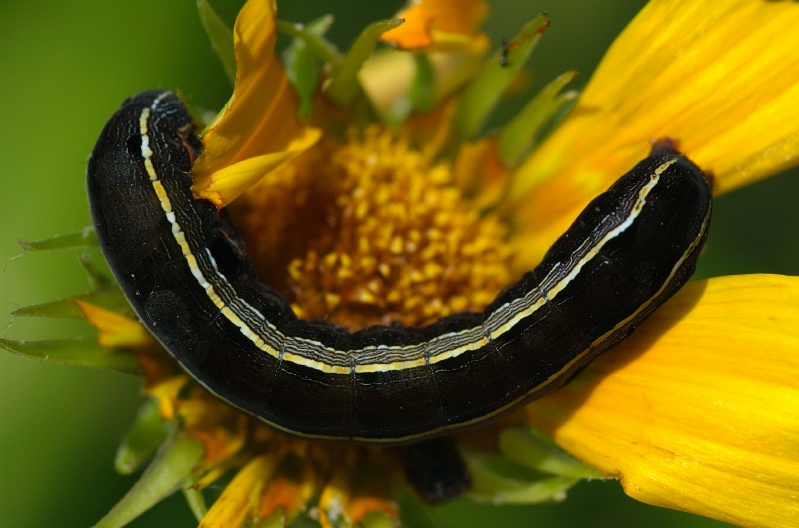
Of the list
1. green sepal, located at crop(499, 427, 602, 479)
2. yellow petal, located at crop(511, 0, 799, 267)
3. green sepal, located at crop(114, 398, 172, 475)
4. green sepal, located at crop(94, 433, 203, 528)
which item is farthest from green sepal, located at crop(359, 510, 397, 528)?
yellow petal, located at crop(511, 0, 799, 267)

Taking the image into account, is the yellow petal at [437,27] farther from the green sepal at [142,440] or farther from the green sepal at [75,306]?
the green sepal at [142,440]

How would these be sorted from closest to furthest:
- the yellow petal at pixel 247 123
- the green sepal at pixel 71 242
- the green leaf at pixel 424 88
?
the yellow petal at pixel 247 123, the green sepal at pixel 71 242, the green leaf at pixel 424 88

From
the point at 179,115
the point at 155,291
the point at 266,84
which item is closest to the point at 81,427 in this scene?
the point at 155,291

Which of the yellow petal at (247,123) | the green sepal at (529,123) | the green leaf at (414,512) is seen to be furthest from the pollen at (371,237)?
the green leaf at (414,512)

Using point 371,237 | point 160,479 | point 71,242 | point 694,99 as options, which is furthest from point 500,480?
point 71,242

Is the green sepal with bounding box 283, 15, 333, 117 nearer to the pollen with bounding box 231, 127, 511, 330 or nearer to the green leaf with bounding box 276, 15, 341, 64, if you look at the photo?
the green leaf with bounding box 276, 15, 341, 64

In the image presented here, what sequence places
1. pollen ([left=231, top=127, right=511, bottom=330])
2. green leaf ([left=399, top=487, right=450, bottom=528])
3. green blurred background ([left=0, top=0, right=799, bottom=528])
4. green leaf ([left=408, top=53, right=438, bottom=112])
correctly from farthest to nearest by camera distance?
green leaf ([left=408, top=53, right=438, bottom=112]) → green blurred background ([left=0, top=0, right=799, bottom=528]) → pollen ([left=231, top=127, right=511, bottom=330]) → green leaf ([left=399, top=487, right=450, bottom=528])

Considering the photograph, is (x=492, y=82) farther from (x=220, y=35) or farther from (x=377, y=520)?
(x=377, y=520)
